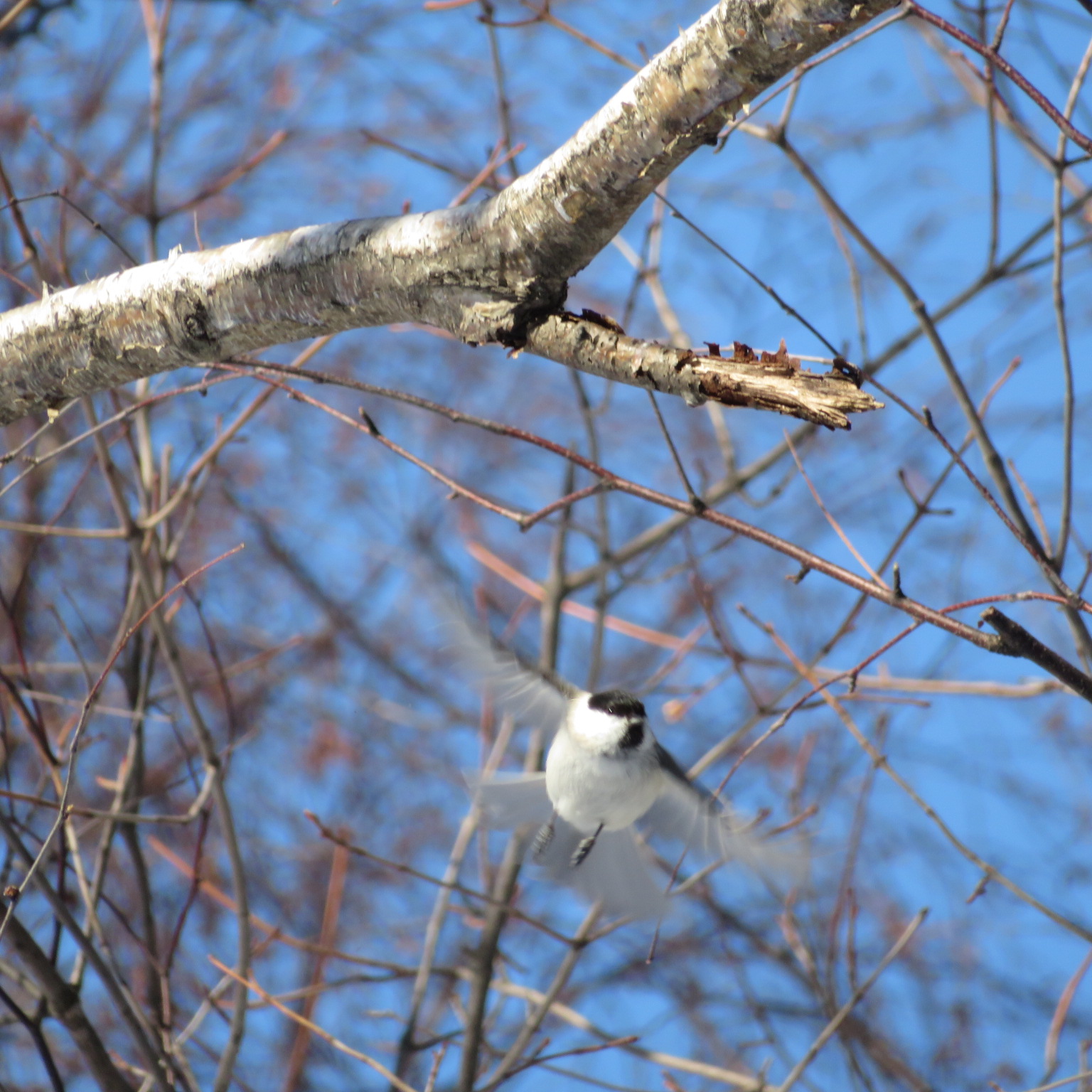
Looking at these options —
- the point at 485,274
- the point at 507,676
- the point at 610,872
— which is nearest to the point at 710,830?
the point at 610,872

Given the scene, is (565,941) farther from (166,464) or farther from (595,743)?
(166,464)

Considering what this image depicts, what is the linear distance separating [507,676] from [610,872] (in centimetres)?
62

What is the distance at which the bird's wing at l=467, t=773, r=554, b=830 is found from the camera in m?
2.56

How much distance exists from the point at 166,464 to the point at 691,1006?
3.43 meters

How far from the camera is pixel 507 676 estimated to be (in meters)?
2.26

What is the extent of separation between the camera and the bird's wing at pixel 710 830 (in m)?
2.08

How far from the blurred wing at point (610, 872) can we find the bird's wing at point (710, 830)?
98 mm

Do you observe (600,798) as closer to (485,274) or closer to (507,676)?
(507,676)

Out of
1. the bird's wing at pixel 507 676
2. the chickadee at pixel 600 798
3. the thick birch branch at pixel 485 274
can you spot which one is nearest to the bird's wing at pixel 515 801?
the chickadee at pixel 600 798

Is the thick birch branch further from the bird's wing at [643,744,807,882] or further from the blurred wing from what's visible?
the blurred wing

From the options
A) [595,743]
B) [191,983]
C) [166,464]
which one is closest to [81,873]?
[166,464]

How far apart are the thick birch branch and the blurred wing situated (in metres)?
1.49

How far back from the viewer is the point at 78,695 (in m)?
4.55

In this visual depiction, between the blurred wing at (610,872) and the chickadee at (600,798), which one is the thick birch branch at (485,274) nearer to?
the chickadee at (600,798)
